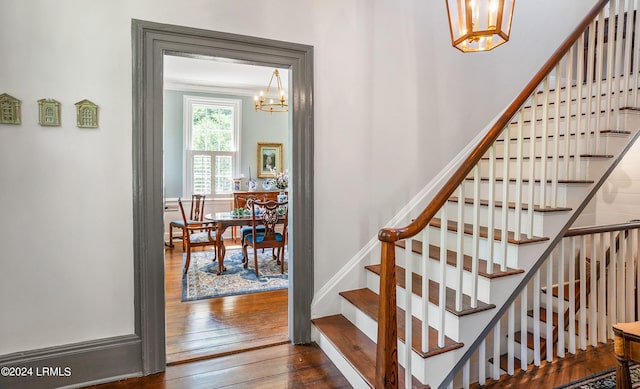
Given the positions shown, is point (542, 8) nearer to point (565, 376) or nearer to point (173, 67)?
point (565, 376)

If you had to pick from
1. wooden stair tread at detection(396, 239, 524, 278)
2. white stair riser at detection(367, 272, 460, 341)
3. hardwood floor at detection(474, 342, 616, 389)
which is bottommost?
hardwood floor at detection(474, 342, 616, 389)

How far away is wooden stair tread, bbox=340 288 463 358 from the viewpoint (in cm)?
191

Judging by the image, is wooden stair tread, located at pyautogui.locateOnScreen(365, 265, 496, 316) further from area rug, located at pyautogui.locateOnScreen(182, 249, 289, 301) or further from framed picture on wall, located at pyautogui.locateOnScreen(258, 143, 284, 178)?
framed picture on wall, located at pyautogui.locateOnScreen(258, 143, 284, 178)

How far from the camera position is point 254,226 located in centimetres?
423

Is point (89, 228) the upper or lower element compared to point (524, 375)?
upper

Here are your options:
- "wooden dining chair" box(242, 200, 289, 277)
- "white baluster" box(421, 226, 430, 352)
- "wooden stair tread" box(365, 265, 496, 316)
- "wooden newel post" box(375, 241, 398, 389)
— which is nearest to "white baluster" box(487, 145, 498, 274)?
"wooden stair tread" box(365, 265, 496, 316)

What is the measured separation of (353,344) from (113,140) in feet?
6.95

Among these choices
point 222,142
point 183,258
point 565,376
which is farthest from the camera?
point 222,142

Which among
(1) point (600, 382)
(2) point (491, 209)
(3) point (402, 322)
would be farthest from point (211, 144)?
(1) point (600, 382)

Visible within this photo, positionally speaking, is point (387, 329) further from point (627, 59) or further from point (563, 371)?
point (627, 59)

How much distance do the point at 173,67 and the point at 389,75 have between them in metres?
3.95

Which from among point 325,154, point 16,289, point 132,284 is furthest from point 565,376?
point 16,289

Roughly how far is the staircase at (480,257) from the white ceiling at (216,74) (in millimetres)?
3869

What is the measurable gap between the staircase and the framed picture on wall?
4406 mm
